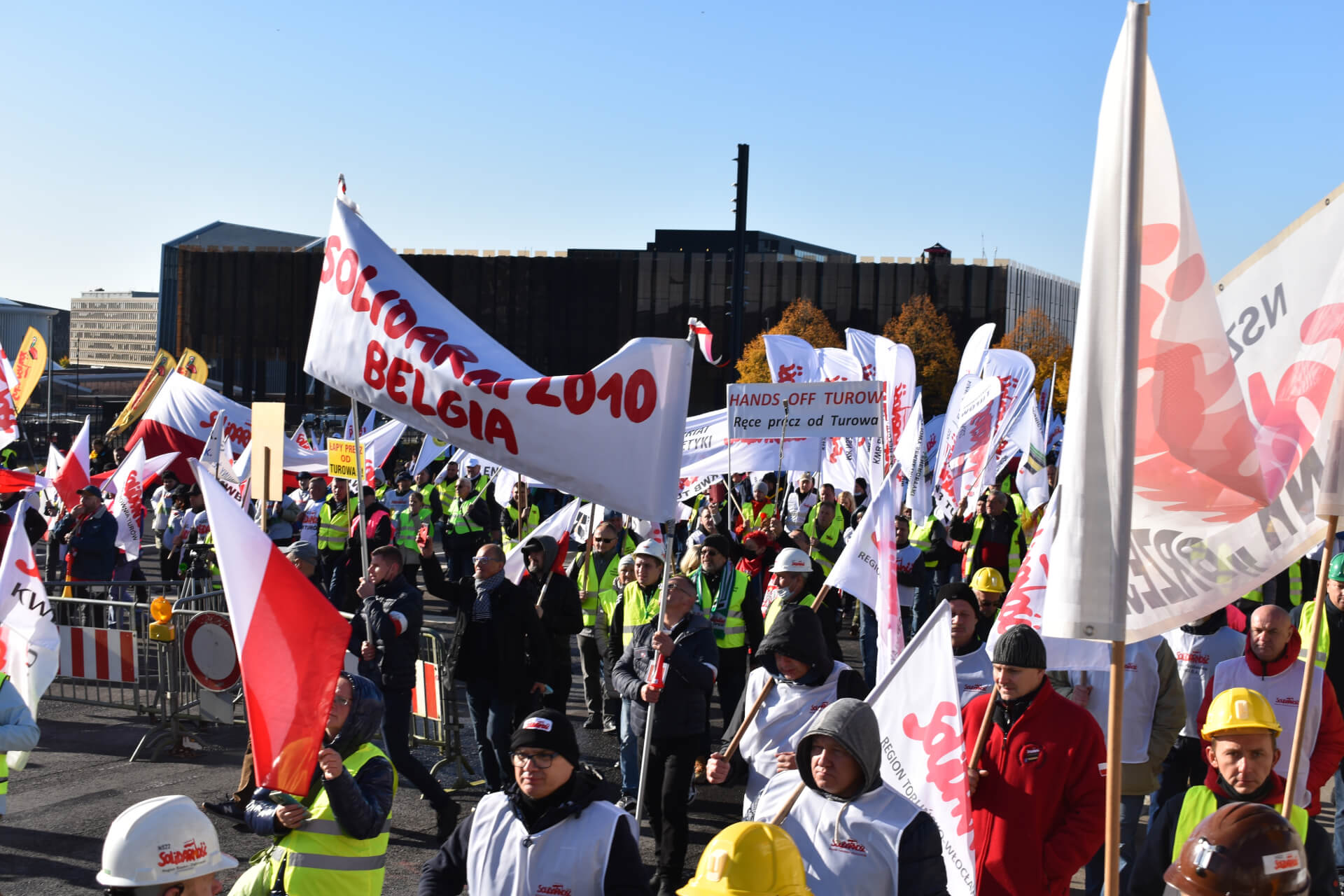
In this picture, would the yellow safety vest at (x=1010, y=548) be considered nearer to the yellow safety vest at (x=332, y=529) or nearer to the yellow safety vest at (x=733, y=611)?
the yellow safety vest at (x=733, y=611)

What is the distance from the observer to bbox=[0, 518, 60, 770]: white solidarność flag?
6508 millimetres

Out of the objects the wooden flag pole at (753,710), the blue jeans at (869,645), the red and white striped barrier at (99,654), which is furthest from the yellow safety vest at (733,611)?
the red and white striped barrier at (99,654)

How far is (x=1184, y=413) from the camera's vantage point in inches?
133

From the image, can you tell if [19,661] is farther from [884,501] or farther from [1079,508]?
[1079,508]

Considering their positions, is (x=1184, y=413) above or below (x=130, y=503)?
above

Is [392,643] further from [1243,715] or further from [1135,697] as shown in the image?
[1243,715]

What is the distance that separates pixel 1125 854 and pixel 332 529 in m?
11.8

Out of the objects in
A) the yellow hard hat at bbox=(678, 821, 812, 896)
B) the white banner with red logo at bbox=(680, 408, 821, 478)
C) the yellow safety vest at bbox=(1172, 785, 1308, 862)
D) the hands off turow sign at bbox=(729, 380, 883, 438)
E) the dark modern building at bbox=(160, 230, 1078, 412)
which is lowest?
the yellow safety vest at bbox=(1172, 785, 1308, 862)

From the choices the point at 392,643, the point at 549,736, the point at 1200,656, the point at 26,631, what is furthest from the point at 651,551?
the point at 549,736

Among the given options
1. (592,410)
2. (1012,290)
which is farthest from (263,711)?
(1012,290)

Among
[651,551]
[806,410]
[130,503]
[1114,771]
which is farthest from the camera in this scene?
[130,503]

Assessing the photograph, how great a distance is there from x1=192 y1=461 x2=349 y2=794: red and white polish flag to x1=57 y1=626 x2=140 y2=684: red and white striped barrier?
658 cm

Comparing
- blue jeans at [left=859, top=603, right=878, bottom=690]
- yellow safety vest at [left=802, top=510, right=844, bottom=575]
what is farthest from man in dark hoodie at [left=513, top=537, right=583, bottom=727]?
yellow safety vest at [left=802, top=510, right=844, bottom=575]

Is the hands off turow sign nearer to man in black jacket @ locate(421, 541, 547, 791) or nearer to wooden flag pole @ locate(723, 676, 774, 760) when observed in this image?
man in black jacket @ locate(421, 541, 547, 791)
